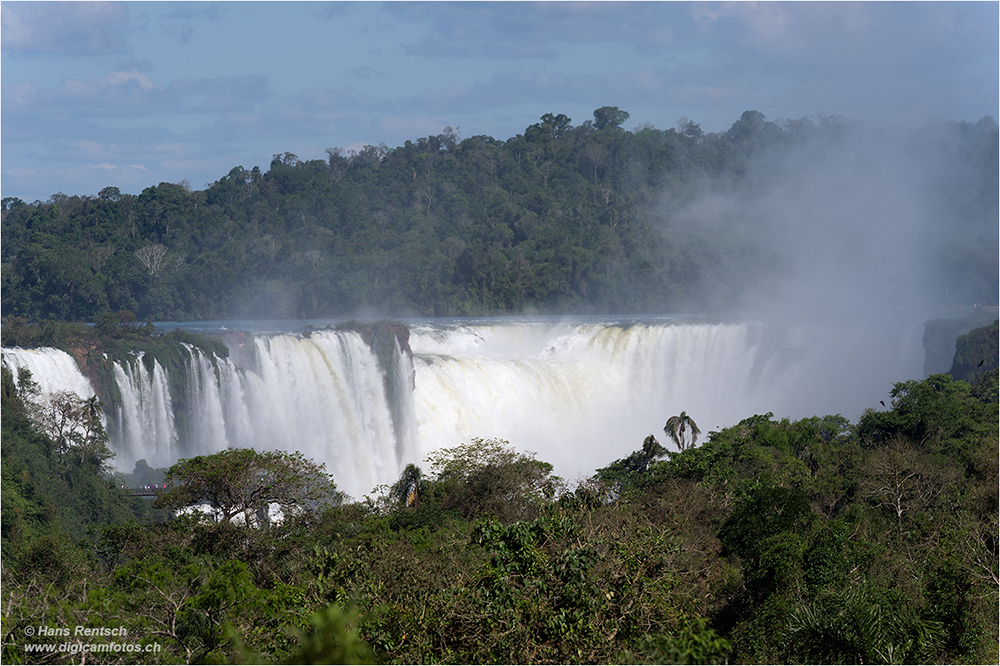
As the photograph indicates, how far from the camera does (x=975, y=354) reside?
112ft

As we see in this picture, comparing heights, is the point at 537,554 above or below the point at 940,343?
above

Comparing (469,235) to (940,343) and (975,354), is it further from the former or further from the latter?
(975,354)

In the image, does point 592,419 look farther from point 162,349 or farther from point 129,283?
point 129,283

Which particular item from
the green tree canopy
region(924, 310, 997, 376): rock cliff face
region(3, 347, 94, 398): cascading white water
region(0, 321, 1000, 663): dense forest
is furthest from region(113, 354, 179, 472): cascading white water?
region(924, 310, 997, 376): rock cliff face

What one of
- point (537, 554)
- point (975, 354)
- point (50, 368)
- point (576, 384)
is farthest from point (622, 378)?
point (537, 554)

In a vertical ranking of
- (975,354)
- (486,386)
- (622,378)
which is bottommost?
(622,378)

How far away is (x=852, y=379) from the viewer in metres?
39.9

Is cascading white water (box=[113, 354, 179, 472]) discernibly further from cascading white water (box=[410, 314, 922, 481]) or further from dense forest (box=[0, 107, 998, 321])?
dense forest (box=[0, 107, 998, 321])

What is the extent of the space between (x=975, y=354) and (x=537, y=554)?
103 ft

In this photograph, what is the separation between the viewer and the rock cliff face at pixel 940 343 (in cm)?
3809

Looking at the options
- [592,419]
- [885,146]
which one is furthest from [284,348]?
[885,146]

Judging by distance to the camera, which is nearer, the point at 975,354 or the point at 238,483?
the point at 238,483

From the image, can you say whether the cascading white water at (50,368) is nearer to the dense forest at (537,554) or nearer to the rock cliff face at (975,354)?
the dense forest at (537,554)

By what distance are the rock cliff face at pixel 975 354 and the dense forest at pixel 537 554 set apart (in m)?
9.31
